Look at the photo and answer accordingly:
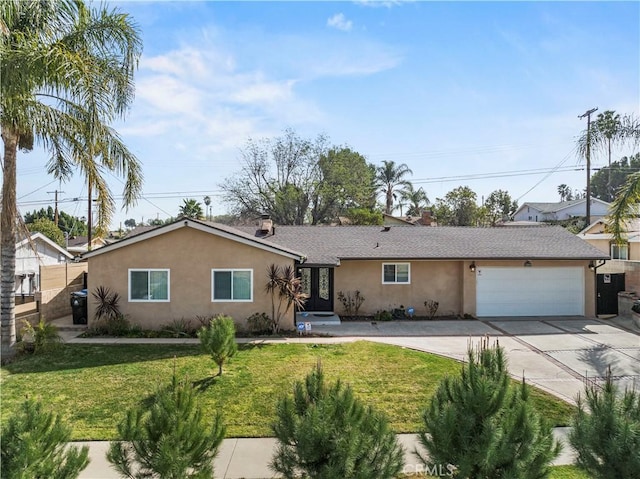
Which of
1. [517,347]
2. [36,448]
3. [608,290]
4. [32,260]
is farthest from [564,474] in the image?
[32,260]

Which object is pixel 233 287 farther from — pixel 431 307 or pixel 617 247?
pixel 617 247

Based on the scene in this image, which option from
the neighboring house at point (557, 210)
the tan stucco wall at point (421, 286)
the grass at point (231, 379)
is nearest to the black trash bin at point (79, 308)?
the grass at point (231, 379)

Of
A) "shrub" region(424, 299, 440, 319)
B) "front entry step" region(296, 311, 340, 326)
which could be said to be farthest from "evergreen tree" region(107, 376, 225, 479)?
"shrub" region(424, 299, 440, 319)

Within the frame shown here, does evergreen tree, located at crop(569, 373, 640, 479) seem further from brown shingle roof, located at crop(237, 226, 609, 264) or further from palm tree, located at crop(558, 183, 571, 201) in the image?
palm tree, located at crop(558, 183, 571, 201)

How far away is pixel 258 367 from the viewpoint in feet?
33.1

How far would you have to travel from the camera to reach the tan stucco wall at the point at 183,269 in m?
14.0

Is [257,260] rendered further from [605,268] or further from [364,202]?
[364,202]

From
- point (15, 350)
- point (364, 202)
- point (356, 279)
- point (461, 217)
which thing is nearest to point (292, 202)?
point (364, 202)

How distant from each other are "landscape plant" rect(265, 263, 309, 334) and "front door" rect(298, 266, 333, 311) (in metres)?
3.00

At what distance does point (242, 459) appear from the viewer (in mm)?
5938

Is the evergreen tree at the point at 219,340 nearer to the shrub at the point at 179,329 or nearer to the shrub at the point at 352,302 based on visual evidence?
the shrub at the point at 179,329

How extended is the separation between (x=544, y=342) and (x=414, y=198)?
1600 inches

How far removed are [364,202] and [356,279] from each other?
26494 mm

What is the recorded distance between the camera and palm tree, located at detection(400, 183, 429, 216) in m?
48.9
